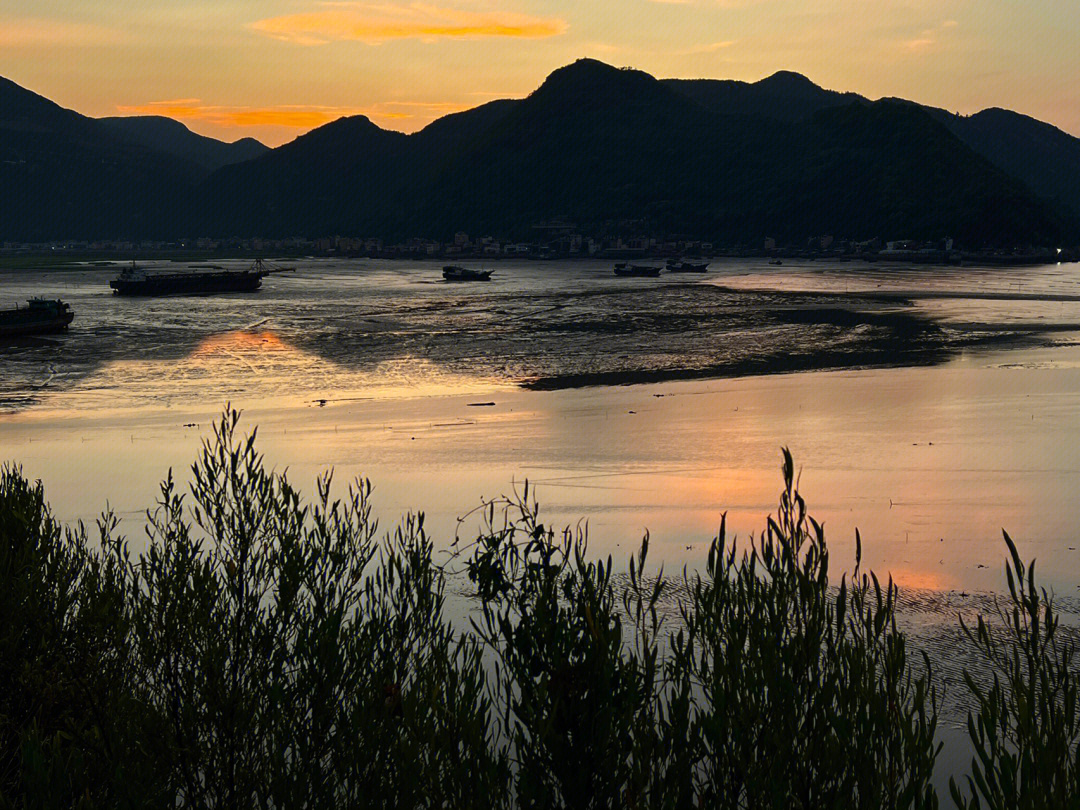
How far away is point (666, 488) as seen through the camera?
79.5ft

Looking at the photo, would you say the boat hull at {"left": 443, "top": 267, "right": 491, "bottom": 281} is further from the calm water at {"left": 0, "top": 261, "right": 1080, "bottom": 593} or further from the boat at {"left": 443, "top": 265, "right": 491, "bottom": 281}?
the calm water at {"left": 0, "top": 261, "right": 1080, "bottom": 593}

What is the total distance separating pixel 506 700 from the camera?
770cm

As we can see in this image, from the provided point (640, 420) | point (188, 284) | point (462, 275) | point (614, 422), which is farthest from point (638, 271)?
point (614, 422)

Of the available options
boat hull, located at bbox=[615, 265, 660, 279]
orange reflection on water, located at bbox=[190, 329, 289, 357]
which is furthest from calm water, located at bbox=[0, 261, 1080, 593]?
boat hull, located at bbox=[615, 265, 660, 279]

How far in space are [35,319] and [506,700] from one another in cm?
6551

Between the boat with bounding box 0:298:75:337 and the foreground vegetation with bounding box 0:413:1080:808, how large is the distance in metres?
58.7

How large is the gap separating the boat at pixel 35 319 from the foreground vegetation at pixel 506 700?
5869 cm

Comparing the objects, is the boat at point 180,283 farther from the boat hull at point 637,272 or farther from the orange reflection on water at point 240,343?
the boat hull at point 637,272

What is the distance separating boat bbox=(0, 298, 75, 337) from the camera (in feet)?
211

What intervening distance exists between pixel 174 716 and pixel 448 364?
44.3 metres

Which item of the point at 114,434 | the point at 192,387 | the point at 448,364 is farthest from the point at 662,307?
the point at 114,434

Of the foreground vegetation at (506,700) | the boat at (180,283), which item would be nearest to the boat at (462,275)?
the boat at (180,283)

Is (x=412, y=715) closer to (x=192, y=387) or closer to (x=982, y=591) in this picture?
(x=982, y=591)

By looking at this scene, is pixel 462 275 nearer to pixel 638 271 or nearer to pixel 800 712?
pixel 638 271
